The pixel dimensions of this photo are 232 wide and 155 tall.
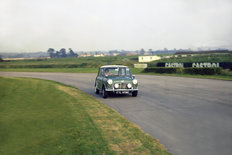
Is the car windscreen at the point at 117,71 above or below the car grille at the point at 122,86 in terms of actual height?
above

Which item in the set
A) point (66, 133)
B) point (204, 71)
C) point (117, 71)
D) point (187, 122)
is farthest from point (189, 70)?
point (66, 133)

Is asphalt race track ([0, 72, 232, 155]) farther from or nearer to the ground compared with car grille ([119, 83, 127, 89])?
nearer to the ground

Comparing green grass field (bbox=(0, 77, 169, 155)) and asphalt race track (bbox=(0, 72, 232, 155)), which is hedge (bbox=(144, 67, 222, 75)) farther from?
green grass field (bbox=(0, 77, 169, 155))

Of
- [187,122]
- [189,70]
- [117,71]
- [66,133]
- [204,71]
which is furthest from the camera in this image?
[189,70]

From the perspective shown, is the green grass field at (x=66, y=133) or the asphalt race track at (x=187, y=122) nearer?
the green grass field at (x=66, y=133)

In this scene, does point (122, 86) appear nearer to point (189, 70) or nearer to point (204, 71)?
point (204, 71)

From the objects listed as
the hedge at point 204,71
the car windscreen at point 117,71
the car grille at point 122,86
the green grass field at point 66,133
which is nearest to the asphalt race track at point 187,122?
the green grass field at point 66,133

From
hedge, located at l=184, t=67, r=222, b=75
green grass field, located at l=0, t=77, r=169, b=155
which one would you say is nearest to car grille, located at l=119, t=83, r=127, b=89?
green grass field, located at l=0, t=77, r=169, b=155

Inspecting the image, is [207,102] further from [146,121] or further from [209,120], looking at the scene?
[146,121]

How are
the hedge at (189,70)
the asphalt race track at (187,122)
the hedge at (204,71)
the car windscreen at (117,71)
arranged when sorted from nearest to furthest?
the asphalt race track at (187,122) < the car windscreen at (117,71) < the hedge at (204,71) < the hedge at (189,70)

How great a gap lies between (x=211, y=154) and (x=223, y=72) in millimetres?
27009

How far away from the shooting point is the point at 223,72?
30.1 m

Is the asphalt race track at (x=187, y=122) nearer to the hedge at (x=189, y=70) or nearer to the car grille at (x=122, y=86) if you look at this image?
the car grille at (x=122, y=86)

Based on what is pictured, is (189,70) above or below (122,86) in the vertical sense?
below
